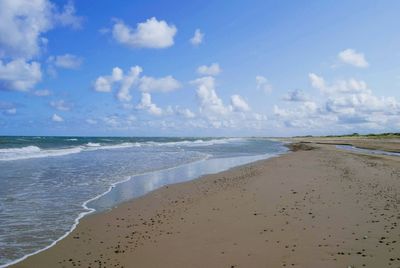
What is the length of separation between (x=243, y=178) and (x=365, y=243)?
11.3 metres

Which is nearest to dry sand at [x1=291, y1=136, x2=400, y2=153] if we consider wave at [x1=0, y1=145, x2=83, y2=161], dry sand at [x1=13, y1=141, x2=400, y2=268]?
dry sand at [x1=13, y1=141, x2=400, y2=268]

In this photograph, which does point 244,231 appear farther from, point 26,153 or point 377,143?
point 377,143

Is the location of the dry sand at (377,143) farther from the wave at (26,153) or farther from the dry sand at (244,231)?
the wave at (26,153)

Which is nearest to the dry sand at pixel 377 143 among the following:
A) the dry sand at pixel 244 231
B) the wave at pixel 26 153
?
the dry sand at pixel 244 231

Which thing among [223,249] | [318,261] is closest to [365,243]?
[318,261]

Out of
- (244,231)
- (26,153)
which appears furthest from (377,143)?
(244,231)

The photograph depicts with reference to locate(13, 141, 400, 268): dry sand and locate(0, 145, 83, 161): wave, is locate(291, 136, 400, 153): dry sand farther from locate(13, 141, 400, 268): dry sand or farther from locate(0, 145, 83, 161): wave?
locate(0, 145, 83, 161): wave

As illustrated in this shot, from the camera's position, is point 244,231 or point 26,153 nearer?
point 244,231

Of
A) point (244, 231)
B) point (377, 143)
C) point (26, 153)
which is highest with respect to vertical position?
point (377, 143)

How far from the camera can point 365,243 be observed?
7.59 m

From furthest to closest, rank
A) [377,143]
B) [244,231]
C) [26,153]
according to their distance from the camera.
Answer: [377,143]
[26,153]
[244,231]

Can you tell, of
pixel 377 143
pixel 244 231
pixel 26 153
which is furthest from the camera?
pixel 377 143

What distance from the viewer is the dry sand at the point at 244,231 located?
694 cm

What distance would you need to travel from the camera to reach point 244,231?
882cm
